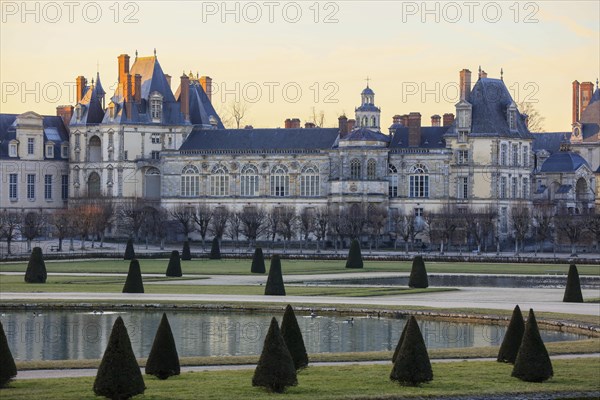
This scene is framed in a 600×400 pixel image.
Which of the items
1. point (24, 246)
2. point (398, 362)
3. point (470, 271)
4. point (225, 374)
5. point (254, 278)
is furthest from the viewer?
point (24, 246)

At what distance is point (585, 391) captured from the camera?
70.4 ft

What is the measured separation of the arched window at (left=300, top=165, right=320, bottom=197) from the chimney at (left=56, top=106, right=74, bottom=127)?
18.0 metres

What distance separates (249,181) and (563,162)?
2053 cm

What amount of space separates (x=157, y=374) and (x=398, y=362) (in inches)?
155

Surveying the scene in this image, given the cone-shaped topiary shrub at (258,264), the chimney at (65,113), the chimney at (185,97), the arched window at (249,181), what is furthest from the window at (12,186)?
the cone-shaped topiary shrub at (258,264)

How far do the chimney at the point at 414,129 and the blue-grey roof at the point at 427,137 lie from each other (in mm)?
395

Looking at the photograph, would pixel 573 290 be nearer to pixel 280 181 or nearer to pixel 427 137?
pixel 427 137

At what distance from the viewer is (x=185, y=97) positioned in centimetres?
9206

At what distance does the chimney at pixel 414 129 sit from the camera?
84.3 meters

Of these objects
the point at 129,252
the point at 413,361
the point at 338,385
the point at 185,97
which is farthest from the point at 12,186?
the point at 413,361

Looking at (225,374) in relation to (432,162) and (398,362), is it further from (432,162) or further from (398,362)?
(432,162)

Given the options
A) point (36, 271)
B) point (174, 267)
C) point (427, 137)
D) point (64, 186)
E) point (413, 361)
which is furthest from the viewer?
point (64, 186)

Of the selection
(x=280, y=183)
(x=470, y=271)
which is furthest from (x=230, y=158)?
(x=470, y=271)

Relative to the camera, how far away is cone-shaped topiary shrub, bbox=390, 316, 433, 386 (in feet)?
70.4
